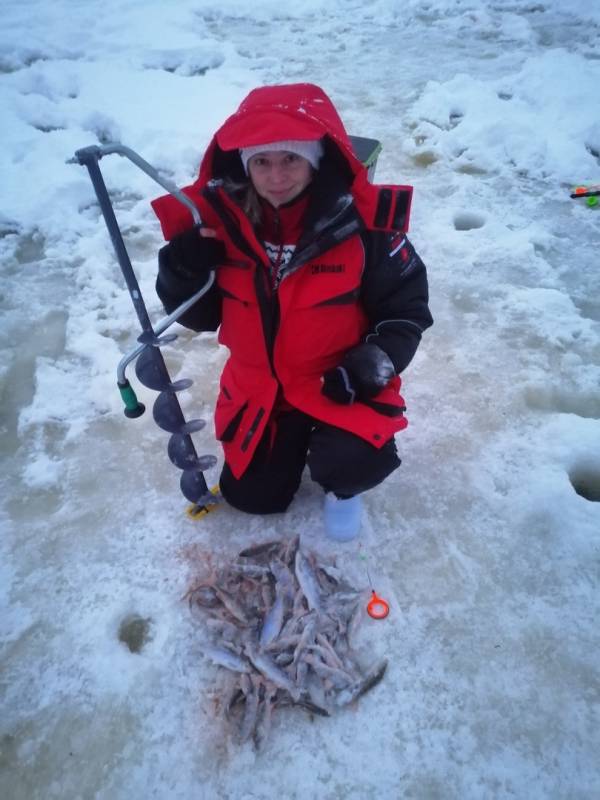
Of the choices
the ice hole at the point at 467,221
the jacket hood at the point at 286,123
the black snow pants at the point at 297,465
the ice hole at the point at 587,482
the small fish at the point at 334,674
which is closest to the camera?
the jacket hood at the point at 286,123

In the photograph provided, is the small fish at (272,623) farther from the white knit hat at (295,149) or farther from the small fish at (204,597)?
the white knit hat at (295,149)

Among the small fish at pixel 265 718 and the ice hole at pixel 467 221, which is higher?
the ice hole at pixel 467 221

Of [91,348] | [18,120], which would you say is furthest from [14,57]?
[91,348]

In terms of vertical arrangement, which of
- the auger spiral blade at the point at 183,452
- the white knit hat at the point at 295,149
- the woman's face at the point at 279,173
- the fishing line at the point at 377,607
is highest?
the white knit hat at the point at 295,149

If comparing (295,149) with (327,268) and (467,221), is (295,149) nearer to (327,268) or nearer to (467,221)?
(327,268)

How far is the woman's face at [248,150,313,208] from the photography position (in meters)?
1.80

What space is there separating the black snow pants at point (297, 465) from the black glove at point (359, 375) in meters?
0.19

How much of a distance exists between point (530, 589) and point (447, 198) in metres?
3.64

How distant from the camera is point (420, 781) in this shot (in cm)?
170

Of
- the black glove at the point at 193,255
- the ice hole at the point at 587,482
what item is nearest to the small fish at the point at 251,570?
the black glove at the point at 193,255

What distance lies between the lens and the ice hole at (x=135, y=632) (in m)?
2.07

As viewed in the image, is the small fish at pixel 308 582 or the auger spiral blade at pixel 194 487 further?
the auger spiral blade at pixel 194 487

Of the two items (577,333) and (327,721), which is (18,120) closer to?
(577,333)

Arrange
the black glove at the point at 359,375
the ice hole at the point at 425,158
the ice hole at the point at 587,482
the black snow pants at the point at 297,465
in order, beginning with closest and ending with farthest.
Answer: the black glove at the point at 359,375, the black snow pants at the point at 297,465, the ice hole at the point at 587,482, the ice hole at the point at 425,158
